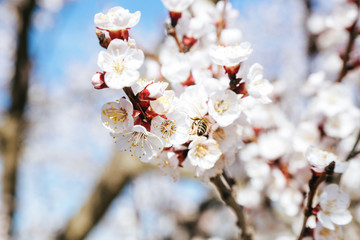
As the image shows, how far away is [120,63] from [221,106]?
272mm

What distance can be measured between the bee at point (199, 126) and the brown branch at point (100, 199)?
2483 mm

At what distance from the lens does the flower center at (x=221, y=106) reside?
76cm

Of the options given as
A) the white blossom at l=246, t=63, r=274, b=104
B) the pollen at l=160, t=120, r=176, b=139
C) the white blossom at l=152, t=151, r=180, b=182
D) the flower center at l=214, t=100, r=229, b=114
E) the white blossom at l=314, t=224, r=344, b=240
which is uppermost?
the pollen at l=160, t=120, r=176, b=139

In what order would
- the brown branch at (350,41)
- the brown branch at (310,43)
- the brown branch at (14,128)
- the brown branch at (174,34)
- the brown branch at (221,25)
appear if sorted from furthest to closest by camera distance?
the brown branch at (14,128) → the brown branch at (310,43) → the brown branch at (350,41) → the brown branch at (221,25) → the brown branch at (174,34)

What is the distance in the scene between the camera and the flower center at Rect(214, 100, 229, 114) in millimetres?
763

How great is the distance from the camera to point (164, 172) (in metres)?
0.89

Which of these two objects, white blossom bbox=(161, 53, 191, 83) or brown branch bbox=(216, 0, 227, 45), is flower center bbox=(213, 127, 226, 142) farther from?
brown branch bbox=(216, 0, 227, 45)

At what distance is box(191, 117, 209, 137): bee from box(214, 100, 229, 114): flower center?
51 mm

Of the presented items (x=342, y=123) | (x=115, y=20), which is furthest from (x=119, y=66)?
(x=342, y=123)

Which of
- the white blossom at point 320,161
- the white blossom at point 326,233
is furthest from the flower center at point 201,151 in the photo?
the white blossom at point 326,233

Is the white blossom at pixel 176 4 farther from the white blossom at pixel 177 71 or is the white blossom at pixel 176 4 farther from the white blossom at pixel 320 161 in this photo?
the white blossom at pixel 320 161

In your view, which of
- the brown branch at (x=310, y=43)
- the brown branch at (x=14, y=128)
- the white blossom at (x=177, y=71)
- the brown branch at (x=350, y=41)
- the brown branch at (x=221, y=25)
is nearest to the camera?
the white blossom at (x=177, y=71)

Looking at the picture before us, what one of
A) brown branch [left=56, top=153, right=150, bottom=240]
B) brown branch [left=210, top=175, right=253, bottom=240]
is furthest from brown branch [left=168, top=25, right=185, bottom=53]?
brown branch [left=56, top=153, right=150, bottom=240]

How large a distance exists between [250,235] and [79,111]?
8330 millimetres
